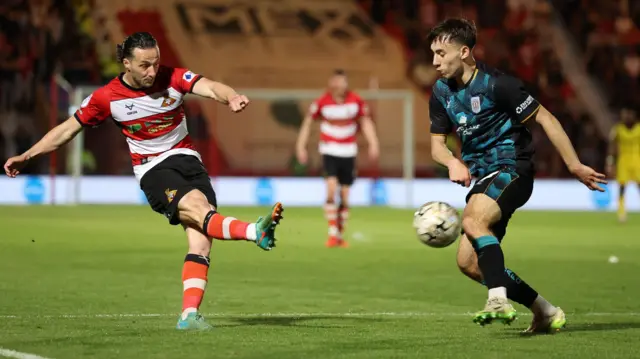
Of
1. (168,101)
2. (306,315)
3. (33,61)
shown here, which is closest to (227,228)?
(168,101)

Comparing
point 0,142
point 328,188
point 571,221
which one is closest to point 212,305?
point 328,188

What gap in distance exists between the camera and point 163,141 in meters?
7.28

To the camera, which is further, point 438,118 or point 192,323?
point 438,118

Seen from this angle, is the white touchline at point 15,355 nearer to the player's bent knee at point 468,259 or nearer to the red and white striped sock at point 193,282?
the red and white striped sock at point 193,282

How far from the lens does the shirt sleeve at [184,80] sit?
714 cm

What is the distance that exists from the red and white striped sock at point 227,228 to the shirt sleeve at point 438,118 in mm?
1239

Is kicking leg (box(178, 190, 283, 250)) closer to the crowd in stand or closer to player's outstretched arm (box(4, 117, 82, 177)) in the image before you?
player's outstretched arm (box(4, 117, 82, 177))

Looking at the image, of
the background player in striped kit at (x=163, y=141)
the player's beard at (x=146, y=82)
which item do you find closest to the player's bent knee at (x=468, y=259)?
Result: the background player in striped kit at (x=163, y=141)

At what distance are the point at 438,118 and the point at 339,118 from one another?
8.52 meters

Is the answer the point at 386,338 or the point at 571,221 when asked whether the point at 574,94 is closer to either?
the point at 571,221

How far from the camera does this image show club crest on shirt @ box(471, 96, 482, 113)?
6.75m

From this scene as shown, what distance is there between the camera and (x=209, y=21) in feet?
99.6

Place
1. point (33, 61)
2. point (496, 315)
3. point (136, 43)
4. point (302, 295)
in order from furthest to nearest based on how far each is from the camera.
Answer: point (33, 61) < point (302, 295) < point (136, 43) < point (496, 315)

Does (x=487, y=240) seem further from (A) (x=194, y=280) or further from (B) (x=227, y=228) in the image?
(A) (x=194, y=280)
